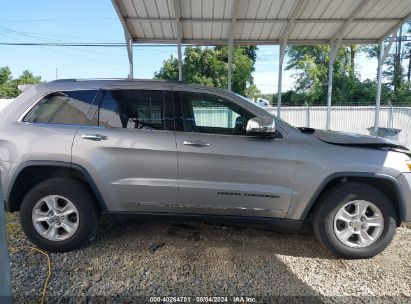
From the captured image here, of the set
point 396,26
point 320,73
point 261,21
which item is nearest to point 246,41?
point 261,21

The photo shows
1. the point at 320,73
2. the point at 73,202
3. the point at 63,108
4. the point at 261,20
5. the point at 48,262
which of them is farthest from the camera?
the point at 320,73

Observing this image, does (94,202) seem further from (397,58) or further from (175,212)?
(397,58)

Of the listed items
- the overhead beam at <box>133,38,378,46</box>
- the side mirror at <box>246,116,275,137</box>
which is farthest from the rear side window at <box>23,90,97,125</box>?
the overhead beam at <box>133,38,378,46</box>

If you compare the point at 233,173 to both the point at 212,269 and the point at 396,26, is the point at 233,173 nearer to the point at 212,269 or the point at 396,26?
the point at 212,269

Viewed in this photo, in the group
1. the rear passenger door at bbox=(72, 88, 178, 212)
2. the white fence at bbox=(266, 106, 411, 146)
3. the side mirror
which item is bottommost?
the rear passenger door at bbox=(72, 88, 178, 212)

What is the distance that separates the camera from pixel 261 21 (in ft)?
29.2

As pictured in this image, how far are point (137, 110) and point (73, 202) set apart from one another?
1.23 m

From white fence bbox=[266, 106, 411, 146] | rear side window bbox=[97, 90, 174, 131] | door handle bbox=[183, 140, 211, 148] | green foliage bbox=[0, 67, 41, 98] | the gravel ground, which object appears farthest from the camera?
green foliage bbox=[0, 67, 41, 98]

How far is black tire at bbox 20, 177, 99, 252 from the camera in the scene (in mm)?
3635

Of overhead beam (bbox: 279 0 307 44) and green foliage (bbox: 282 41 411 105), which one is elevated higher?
green foliage (bbox: 282 41 411 105)

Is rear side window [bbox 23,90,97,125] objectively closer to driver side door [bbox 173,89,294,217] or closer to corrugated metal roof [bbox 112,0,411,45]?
driver side door [bbox 173,89,294,217]

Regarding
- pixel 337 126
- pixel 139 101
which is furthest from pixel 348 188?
pixel 337 126

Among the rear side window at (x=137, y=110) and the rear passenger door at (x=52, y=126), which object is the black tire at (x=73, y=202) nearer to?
the rear passenger door at (x=52, y=126)

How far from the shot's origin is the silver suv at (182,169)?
3527mm
